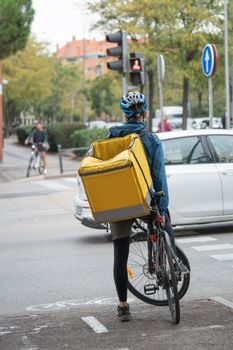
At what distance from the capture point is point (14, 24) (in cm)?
3234

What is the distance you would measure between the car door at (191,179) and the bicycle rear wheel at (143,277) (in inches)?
170

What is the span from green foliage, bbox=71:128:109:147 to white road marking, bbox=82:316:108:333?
24185 millimetres

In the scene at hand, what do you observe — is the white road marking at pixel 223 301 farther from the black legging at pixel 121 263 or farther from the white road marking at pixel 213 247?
the white road marking at pixel 213 247

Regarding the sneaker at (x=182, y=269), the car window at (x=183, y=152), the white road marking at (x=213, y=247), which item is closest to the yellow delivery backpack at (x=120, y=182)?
the sneaker at (x=182, y=269)

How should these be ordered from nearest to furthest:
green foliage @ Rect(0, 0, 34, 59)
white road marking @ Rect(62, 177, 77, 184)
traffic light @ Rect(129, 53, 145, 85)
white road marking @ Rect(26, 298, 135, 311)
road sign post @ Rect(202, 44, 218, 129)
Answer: white road marking @ Rect(26, 298, 135, 311) < road sign post @ Rect(202, 44, 218, 129) < traffic light @ Rect(129, 53, 145, 85) < white road marking @ Rect(62, 177, 77, 184) < green foliage @ Rect(0, 0, 34, 59)

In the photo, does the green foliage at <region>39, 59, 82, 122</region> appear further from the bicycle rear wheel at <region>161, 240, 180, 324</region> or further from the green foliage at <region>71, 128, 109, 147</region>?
the bicycle rear wheel at <region>161, 240, 180, 324</region>

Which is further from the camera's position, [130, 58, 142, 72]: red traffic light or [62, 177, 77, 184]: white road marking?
[62, 177, 77, 184]: white road marking

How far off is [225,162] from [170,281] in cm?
529

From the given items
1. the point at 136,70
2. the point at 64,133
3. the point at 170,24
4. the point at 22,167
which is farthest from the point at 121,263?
the point at 64,133

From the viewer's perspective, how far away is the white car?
1101 centimetres

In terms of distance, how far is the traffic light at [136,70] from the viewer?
17984mm

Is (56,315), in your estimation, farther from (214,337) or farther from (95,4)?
(95,4)

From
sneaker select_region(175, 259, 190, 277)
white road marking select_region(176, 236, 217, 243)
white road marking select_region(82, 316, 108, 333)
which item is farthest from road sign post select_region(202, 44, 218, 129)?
white road marking select_region(82, 316, 108, 333)

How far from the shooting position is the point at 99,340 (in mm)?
5734
